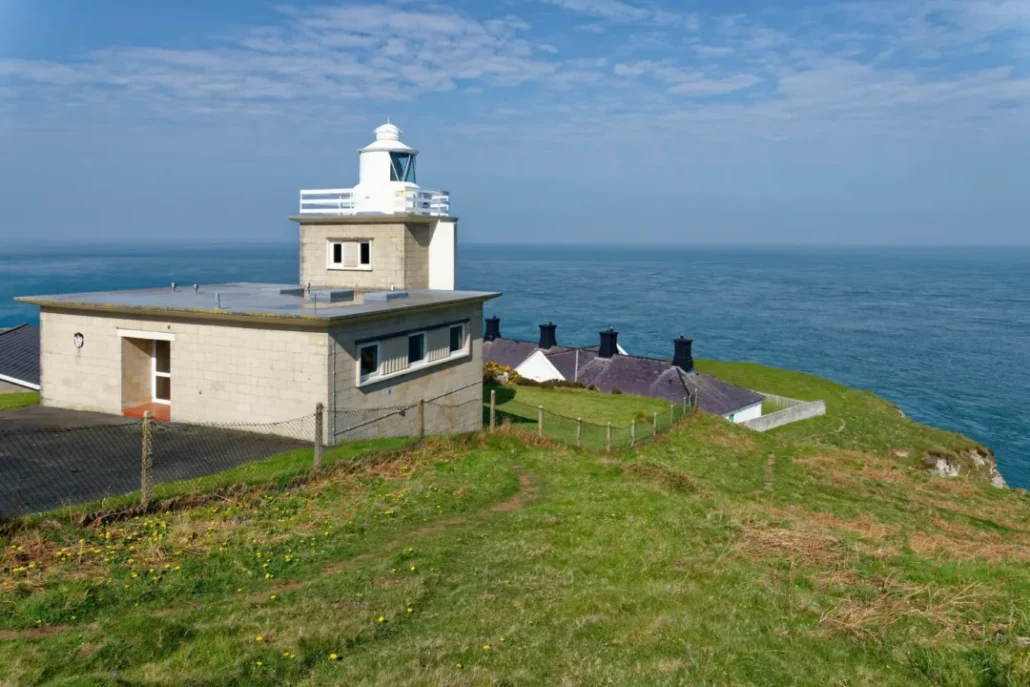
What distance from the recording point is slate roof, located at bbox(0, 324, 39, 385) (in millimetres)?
24203

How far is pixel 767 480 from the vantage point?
2298 centimetres

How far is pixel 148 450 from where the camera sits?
1228 centimetres

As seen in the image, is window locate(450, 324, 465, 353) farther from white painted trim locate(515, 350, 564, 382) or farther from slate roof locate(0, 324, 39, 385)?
white painted trim locate(515, 350, 564, 382)

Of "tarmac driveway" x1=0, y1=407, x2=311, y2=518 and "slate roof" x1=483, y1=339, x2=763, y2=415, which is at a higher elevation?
"tarmac driveway" x1=0, y1=407, x2=311, y2=518

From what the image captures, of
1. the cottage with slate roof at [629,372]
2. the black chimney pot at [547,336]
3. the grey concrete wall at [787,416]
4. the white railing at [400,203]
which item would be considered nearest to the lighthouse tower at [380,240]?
the white railing at [400,203]

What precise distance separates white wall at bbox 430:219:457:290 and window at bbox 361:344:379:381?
342 inches

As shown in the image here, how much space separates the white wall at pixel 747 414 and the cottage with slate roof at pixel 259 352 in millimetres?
17542

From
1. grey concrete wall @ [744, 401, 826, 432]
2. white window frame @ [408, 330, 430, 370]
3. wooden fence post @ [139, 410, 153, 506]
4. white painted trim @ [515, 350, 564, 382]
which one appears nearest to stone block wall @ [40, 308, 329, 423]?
white window frame @ [408, 330, 430, 370]

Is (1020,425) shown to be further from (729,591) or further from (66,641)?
(66,641)

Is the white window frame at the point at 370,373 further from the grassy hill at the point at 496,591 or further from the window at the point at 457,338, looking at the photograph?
the window at the point at 457,338

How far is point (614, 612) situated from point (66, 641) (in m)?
5.82

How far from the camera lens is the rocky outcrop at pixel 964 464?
36531mm

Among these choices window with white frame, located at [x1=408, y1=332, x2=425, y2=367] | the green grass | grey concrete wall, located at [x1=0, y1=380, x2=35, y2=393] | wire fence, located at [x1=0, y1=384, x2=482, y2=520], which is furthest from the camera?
grey concrete wall, located at [x1=0, y1=380, x2=35, y2=393]

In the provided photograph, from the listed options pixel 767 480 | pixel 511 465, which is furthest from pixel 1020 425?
pixel 511 465
